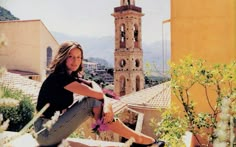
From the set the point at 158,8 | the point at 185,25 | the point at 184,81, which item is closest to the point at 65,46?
the point at 184,81

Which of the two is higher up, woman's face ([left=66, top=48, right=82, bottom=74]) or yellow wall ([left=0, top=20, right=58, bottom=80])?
yellow wall ([left=0, top=20, right=58, bottom=80])

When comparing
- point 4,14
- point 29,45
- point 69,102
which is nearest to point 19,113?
point 4,14

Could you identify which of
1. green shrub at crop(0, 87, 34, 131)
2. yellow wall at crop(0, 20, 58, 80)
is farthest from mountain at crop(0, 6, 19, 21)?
yellow wall at crop(0, 20, 58, 80)

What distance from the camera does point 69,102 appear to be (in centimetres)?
178

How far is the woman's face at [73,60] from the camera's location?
180cm

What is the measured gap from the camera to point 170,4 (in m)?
2.65

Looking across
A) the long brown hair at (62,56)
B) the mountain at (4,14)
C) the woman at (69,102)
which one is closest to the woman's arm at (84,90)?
the woman at (69,102)

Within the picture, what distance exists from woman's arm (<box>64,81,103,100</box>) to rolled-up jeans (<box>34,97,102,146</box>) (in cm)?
3

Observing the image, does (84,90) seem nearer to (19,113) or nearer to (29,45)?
(19,113)

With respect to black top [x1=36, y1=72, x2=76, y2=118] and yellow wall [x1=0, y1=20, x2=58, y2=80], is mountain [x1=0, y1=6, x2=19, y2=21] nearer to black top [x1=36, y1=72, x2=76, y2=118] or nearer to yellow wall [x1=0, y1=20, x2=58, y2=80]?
black top [x1=36, y1=72, x2=76, y2=118]

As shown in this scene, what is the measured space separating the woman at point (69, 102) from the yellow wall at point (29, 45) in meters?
8.64

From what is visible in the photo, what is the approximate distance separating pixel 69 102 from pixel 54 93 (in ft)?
0.33

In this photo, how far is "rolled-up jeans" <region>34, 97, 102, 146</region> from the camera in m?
1.62

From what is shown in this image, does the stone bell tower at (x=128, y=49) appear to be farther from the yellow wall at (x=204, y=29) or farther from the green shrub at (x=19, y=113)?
the yellow wall at (x=204, y=29)
